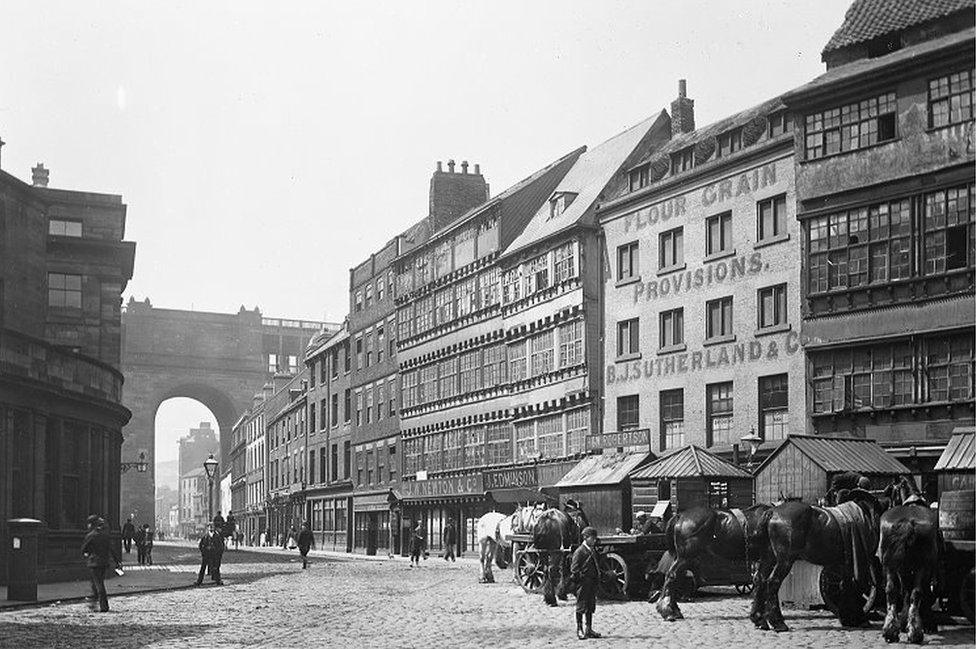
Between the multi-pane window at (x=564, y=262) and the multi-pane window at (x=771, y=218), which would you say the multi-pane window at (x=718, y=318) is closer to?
the multi-pane window at (x=771, y=218)

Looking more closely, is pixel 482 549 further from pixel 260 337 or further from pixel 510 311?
pixel 260 337

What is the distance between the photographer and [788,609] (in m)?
23.0

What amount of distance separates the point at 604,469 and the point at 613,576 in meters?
15.3

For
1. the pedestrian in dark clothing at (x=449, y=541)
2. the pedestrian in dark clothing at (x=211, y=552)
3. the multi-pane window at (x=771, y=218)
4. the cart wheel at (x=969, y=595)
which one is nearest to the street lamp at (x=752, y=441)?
the multi-pane window at (x=771, y=218)

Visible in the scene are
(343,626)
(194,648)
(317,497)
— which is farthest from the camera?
(317,497)

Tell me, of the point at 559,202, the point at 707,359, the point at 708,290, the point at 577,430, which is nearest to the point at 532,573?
the point at 707,359

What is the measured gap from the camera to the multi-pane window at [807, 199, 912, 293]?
34062 mm

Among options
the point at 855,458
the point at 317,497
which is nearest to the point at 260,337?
the point at 317,497

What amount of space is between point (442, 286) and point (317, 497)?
24820mm

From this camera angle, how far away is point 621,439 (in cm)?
4212

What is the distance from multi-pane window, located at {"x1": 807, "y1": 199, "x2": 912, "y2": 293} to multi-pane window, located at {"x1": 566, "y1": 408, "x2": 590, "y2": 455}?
1337 cm

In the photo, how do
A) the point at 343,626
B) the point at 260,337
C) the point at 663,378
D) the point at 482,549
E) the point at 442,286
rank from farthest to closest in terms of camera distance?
the point at 260,337, the point at 442,286, the point at 663,378, the point at 482,549, the point at 343,626

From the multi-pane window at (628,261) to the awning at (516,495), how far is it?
918 cm

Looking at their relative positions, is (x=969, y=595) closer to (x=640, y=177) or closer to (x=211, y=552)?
(x=211, y=552)
